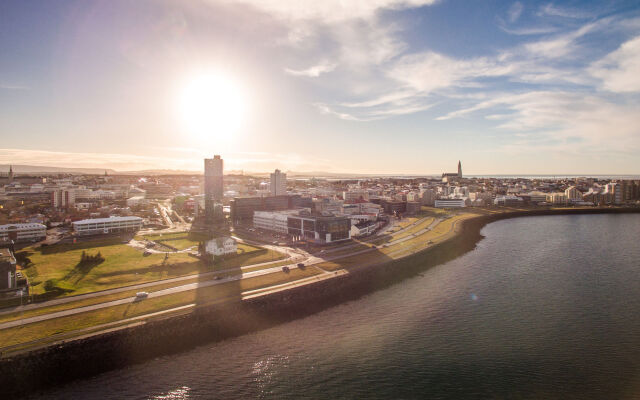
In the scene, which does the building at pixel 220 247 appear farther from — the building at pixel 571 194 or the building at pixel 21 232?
the building at pixel 571 194

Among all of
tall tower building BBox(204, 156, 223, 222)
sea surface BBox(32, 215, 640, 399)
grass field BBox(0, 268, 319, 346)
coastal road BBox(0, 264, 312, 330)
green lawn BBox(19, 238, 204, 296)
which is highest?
tall tower building BBox(204, 156, 223, 222)

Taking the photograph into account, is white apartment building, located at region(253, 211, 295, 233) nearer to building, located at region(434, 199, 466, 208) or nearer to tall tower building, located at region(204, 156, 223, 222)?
tall tower building, located at region(204, 156, 223, 222)

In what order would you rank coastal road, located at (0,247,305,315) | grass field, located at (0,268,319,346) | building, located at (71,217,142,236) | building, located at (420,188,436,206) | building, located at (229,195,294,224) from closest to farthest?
grass field, located at (0,268,319,346) → coastal road, located at (0,247,305,315) → building, located at (71,217,142,236) → building, located at (229,195,294,224) → building, located at (420,188,436,206)

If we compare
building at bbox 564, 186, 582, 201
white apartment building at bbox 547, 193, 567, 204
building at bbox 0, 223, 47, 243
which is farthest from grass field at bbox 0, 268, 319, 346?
building at bbox 564, 186, 582, 201

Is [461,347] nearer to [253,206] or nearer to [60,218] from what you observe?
→ [253,206]

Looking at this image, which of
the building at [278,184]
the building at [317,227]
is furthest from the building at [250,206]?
the building at [278,184]

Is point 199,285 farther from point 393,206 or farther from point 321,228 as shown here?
point 393,206

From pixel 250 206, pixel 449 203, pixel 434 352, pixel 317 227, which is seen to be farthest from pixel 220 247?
pixel 449 203

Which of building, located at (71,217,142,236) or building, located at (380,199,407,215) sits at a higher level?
building, located at (380,199,407,215)
